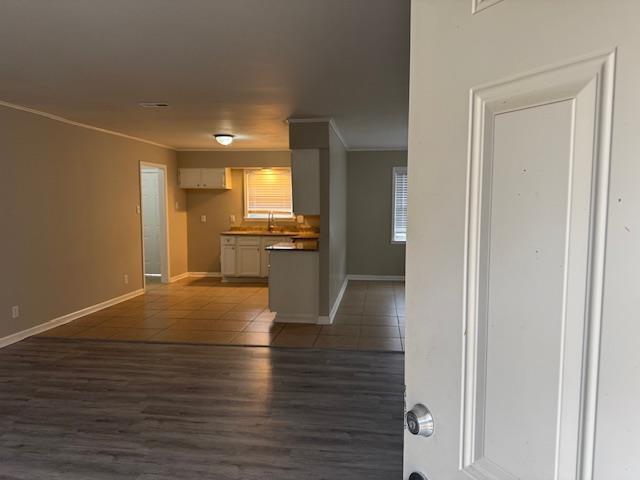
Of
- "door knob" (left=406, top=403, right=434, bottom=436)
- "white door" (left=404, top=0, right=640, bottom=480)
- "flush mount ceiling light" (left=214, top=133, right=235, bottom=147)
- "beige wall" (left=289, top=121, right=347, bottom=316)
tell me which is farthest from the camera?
"flush mount ceiling light" (left=214, top=133, right=235, bottom=147)

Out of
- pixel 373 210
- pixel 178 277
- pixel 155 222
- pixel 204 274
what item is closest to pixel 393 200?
pixel 373 210

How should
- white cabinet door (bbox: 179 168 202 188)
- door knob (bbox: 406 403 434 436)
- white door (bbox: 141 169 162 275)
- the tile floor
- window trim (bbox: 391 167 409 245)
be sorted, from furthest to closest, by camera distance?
white door (bbox: 141 169 162 275)
white cabinet door (bbox: 179 168 202 188)
window trim (bbox: 391 167 409 245)
the tile floor
door knob (bbox: 406 403 434 436)

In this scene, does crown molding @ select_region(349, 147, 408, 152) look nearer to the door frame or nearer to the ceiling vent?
the door frame

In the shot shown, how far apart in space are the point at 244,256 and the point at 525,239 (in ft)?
25.0

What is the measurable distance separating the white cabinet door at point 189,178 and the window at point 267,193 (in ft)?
2.90

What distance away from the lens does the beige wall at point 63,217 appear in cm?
452

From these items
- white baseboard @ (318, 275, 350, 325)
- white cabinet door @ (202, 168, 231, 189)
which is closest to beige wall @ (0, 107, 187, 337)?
white cabinet door @ (202, 168, 231, 189)

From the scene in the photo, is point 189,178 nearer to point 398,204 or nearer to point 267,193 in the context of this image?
point 267,193

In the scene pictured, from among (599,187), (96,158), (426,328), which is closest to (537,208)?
(599,187)

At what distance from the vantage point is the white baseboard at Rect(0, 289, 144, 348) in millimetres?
4523

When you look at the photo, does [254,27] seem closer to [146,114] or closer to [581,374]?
[581,374]

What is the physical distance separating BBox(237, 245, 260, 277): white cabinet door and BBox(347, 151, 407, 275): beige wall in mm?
1739

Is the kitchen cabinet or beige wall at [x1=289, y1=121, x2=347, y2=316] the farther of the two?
the kitchen cabinet

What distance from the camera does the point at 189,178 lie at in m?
8.26
